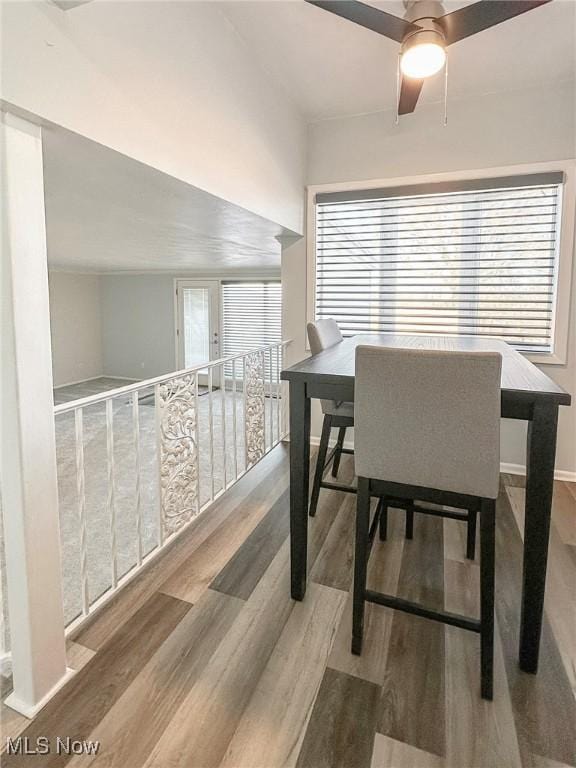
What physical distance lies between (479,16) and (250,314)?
17.8ft

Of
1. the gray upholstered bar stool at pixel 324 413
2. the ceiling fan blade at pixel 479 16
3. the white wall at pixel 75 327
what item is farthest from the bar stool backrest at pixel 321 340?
the white wall at pixel 75 327

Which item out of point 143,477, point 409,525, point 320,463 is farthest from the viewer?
point 143,477

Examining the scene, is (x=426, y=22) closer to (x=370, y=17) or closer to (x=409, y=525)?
(x=370, y=17)

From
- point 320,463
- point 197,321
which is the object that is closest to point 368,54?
point 320,463

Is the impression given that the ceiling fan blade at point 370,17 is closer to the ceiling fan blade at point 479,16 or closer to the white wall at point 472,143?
the ceiling fan blade at point 479,16

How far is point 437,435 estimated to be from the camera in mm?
1328

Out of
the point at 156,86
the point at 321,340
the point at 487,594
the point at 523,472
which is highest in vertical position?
the point at 156,86

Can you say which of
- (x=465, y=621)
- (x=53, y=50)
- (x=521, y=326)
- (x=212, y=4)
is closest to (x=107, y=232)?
(x=212, y=4)

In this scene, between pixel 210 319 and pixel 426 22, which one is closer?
pixel 426 22

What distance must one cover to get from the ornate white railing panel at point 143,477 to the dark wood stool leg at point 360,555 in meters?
0.97

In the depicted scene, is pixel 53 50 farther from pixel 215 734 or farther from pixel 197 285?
pixel 197 285

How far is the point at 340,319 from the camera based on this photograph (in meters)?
3.54

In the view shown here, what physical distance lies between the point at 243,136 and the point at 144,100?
0.85m

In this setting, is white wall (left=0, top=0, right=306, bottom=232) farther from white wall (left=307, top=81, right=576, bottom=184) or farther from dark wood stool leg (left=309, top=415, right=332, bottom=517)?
dark wood stool leg (left=309, top=415, right=332, bottom=517)
